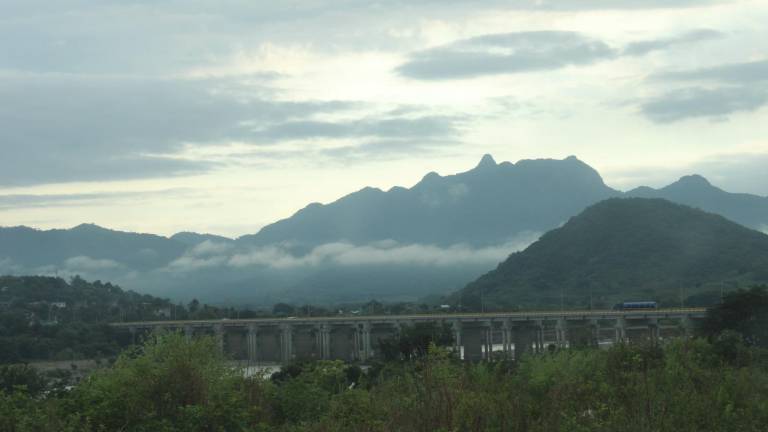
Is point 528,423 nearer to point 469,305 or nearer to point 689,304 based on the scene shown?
point 689,304

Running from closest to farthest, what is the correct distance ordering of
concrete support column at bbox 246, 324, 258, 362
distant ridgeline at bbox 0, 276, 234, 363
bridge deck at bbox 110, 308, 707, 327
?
bridge deck at bbox 110, 308, 707, 327, distant ridgeline at bbox 0, 276, 234, 363, concrete support column at bbox 246, 324, 258, 362

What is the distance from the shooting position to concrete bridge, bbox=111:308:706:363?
9686 cm

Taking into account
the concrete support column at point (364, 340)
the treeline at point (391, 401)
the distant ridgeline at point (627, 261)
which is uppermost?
the distant ridgeline at point (627, 261)

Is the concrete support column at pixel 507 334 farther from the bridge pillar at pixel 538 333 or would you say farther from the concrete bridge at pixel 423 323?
the bridge pillar at pixel 538 333

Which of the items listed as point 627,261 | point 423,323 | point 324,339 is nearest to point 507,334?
point 423,323

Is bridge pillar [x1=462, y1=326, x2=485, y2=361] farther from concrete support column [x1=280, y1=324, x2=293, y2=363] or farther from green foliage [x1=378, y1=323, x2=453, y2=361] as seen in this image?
concrete support column [x1=280, y1=324, x2=293, y2=363]

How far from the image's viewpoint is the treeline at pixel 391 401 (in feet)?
59.7

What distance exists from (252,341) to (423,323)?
75.5 feet

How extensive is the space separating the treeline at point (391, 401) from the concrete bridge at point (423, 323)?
6624 cm

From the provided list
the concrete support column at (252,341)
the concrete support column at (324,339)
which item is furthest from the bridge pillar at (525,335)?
the concrete support column at (252,341)

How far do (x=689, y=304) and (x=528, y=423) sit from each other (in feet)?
329

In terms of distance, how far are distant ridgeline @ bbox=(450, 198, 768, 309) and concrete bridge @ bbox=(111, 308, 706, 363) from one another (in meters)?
21.6

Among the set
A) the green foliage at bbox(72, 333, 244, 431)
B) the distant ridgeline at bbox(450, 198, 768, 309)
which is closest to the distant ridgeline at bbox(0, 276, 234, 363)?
the distant ridgeline at bbox(450, 198, 768, 309)

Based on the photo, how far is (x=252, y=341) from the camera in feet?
394
